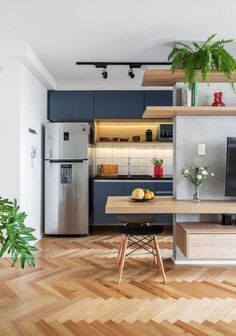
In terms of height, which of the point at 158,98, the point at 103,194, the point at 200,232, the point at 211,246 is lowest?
the point at 211,246

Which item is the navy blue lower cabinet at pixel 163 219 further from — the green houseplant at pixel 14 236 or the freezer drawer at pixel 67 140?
the green houseplant at pixel 14 236

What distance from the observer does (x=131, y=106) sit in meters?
5.79

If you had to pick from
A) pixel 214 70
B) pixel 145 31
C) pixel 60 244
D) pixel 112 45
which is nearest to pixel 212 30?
pixel 214 70

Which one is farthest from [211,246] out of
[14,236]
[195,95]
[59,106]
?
[59,106]

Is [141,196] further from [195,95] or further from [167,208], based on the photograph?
[195,95]

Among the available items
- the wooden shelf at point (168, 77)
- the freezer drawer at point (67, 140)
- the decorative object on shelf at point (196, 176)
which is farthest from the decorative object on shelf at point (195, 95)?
the freezer drawer at point (67, 140)

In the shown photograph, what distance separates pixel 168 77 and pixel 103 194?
2471 mm

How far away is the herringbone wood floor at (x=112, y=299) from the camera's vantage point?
2408mm

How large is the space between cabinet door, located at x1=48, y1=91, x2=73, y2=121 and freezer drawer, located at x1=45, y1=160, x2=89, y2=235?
895 millimetres

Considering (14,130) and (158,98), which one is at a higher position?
(158,98)

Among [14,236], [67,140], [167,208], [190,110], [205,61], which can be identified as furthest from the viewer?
[67,140]

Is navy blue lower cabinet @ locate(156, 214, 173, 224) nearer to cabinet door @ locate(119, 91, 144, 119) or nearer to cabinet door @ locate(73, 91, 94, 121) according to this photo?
→ cabinet door @ locate(119, 91, 144, 119)

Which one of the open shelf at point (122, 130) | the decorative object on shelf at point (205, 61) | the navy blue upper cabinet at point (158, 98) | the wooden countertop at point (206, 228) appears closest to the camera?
the wooden countertop at point (206, 228)

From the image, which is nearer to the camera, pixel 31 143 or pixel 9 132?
pixel 9 132
